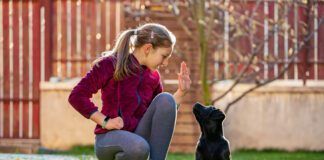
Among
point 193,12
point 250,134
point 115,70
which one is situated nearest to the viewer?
point 115,70

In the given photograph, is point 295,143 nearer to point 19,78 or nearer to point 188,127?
point 188,127

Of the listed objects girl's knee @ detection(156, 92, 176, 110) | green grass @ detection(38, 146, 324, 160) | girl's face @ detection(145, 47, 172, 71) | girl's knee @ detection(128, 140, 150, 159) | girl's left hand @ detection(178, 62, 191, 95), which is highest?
girl's face @ detection(145, 47, 172, 71)

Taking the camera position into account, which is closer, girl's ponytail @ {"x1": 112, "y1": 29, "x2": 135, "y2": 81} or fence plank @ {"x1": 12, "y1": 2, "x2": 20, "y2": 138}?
girl's ponytail @ {"x1": 112, "y1": 29, "x2": 135, "y2": 81}

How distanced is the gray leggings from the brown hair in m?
0.26

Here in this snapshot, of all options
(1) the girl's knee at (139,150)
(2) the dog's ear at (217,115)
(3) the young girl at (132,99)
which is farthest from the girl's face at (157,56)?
(2) the dog's ear at (217,115)

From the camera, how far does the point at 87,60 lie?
12.1 meters

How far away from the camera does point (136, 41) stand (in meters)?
5.85

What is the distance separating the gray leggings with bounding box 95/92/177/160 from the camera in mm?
5668

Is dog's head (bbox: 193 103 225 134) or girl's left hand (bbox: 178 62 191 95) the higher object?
girl's left hand (bbox: 178 62 191 95)

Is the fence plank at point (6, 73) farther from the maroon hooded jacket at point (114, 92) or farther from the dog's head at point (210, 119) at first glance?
the dog's head at point (210, 119)

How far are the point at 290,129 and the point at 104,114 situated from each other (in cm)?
604

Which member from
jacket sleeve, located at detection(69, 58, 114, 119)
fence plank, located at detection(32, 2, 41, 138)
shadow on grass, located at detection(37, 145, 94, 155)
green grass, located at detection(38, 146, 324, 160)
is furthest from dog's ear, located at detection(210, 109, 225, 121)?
fence plank, located at detection(32, 2, 41, 138)

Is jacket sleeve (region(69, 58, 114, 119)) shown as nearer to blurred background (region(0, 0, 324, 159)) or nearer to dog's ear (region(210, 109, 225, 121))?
dog's ear (region(210, 109, 225, 121))

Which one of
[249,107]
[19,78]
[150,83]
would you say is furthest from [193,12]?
[150,83]
